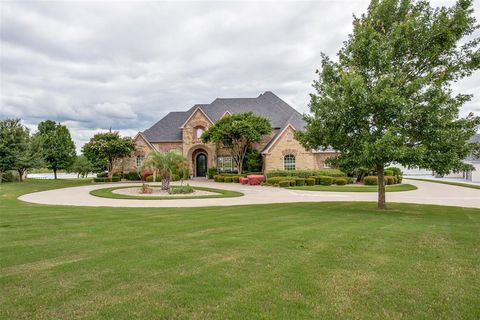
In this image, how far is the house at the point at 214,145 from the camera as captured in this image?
37.3 meters

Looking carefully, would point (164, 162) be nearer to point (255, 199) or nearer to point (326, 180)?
point (255, 199)

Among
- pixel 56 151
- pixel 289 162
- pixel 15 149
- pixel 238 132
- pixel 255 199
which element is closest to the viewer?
pixel 255 199

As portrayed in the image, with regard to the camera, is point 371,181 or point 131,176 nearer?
point 371,181

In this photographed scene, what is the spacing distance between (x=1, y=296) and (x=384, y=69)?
13.5 m

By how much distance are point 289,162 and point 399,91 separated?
2516 cm

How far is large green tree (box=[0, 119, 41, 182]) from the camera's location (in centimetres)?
3291

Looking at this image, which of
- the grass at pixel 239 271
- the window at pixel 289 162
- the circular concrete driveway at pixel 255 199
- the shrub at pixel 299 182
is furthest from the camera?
the window at pixel 289 162

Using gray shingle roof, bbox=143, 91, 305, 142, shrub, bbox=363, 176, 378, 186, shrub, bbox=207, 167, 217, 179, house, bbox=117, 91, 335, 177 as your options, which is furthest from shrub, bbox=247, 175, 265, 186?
gray shingle roof, bbox=143, 91, 305, 142

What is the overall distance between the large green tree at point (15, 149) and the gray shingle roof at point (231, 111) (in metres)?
13.9

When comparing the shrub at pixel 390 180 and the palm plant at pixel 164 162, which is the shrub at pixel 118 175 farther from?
the shrub at pixel 390 180

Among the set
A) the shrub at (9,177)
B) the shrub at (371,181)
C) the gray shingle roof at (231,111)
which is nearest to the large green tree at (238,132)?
the gray shingle roof at (231,111)

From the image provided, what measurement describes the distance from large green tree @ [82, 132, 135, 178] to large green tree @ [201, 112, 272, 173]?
9.82m

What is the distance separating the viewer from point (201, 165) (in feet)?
147

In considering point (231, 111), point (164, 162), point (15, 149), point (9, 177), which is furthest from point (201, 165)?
point (9, 177)
